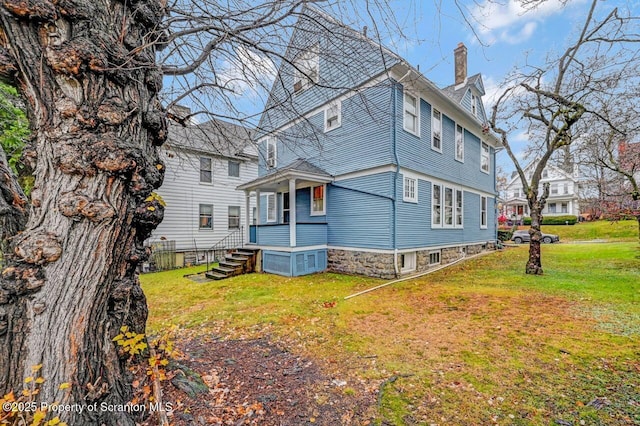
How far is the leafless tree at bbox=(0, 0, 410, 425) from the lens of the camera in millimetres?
1834

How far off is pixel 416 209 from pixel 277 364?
7.49 metres

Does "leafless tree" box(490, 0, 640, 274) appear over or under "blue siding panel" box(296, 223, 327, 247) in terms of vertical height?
over

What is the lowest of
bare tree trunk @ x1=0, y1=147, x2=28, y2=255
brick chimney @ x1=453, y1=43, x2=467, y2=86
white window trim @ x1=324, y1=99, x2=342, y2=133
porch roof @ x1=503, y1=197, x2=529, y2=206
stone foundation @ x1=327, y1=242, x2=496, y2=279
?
stone foundation @ x1=327, y1=242, x2=496, y2=279

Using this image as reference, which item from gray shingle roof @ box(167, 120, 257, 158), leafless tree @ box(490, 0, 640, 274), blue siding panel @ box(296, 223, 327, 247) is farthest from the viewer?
blue siding panel @ box(296, 223, 327, 247)

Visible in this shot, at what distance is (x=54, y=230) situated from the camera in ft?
6.29

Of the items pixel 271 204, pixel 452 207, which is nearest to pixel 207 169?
pixel 271 204

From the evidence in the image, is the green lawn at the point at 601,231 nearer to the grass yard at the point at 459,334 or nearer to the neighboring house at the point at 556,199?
the neighboring house at the point at 556,199

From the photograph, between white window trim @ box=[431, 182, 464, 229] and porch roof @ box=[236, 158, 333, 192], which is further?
white window trim @ box=[431, 182, 464, 229]

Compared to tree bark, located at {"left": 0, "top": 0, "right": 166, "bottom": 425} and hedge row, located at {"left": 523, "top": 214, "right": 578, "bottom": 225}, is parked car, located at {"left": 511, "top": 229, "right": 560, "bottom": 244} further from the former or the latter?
tree bark, located at {"left": 0, "top": 0, "right": 166, "bottom": 425}

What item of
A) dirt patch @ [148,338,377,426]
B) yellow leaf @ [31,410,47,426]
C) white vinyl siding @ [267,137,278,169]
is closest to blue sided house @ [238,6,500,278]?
white vinyl siding @ [267,137,278,169]

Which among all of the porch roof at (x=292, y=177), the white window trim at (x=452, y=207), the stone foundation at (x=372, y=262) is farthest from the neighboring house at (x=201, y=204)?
the white window trim at (x=452, y=207)

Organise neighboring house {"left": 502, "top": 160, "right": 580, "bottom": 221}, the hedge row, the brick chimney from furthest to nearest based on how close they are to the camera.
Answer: neighboring house {"left": 502, "top": 160, "right": 580, "bottom": 221}, the hedge row, the brick chimney

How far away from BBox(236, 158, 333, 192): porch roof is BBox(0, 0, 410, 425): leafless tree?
624 centimetres

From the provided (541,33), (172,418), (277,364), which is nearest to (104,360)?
(172,418)
